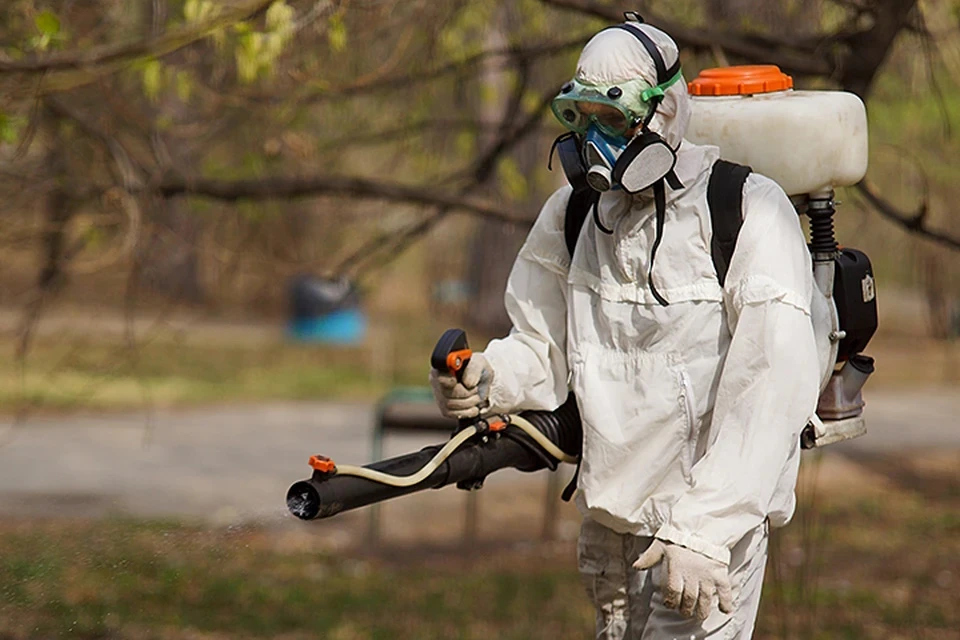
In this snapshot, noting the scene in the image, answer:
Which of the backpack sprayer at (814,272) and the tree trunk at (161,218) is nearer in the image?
the backpack sprayer at (814,272)

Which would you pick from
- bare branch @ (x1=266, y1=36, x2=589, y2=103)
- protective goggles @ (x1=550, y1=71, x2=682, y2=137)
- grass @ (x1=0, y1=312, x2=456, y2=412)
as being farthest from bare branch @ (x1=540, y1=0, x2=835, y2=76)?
grass @ (x1=0, y1=312, x2=456, y2=412)

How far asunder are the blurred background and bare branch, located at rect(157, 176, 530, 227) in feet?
0.05

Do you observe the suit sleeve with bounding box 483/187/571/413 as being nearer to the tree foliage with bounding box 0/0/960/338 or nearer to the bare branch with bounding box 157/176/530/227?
the tree foliage with bounding box 0/0/960/338

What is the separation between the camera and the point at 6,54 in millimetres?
4461

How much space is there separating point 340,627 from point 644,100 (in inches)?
153

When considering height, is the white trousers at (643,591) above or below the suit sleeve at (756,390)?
below

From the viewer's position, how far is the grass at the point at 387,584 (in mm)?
5953

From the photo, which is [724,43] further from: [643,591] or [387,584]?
[387,584]

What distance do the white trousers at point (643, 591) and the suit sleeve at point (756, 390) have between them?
176mm

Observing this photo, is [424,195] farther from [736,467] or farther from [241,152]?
[736,467]

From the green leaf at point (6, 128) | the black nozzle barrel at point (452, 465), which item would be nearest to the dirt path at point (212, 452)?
the green leaf at point (6, 128)

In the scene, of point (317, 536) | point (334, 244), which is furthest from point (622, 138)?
point (334, 244)

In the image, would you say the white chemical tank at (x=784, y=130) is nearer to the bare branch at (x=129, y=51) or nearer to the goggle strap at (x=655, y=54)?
the goggle strap at (x=655, y=54)

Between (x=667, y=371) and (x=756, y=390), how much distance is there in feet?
0.74
